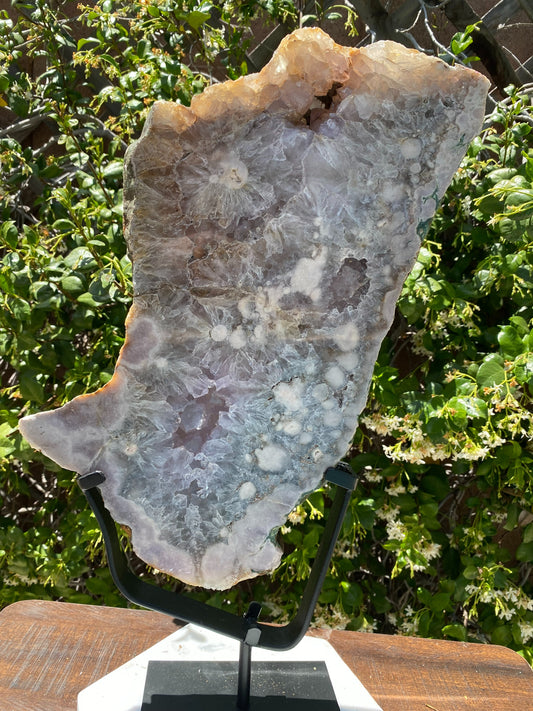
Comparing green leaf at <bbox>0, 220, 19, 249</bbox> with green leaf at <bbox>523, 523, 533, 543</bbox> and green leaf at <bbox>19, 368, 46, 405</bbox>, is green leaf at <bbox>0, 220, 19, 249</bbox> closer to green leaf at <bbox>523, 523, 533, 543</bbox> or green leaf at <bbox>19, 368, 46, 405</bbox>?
green leaf at <bbox>19, 368, 46, 405</bbox>

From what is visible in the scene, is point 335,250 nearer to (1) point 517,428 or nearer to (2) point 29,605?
(1) point 517,428

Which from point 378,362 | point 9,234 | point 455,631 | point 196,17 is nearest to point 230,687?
point 455,631

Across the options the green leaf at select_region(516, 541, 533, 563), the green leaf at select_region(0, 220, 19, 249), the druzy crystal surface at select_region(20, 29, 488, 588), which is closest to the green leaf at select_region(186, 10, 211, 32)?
the green leaf at select_region(0, 220, 19, 249)

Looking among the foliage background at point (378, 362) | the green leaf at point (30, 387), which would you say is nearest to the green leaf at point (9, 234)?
the foliage background at point (378, 362)

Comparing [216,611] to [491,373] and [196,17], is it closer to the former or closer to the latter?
[491,373]

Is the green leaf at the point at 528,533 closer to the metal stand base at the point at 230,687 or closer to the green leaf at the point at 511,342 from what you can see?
the green leaf at the point at 511,342
